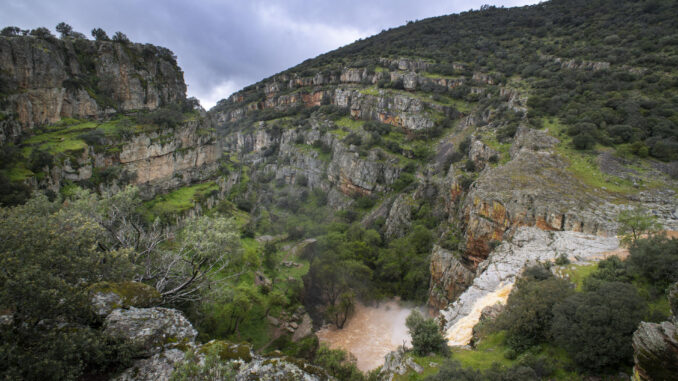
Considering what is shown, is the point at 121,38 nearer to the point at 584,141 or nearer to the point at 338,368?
the point at 338,368

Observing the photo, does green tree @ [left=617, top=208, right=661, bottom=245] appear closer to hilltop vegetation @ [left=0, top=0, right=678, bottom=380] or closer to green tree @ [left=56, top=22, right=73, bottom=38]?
hilltop vegetation @ [left=0, top=0, right=678, bottom=380]

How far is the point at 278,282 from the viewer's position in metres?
31.8

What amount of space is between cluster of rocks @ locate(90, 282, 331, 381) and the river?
19.6m

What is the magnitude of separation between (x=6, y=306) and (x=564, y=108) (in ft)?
161

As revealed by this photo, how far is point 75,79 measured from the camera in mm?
36438

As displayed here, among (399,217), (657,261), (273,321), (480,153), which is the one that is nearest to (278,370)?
(657,261)

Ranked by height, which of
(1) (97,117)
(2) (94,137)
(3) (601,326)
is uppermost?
(1) (97,117)

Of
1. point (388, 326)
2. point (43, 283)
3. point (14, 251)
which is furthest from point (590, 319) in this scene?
point (388, 326)

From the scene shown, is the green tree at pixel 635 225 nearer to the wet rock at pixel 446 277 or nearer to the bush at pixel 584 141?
the wet rock at pixel 446 277

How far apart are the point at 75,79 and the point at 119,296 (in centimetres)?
4267

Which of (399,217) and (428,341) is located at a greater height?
(428,341)

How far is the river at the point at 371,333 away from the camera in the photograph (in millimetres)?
26375

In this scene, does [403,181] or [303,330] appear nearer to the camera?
[303,330]

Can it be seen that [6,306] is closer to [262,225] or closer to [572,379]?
[572,379]
